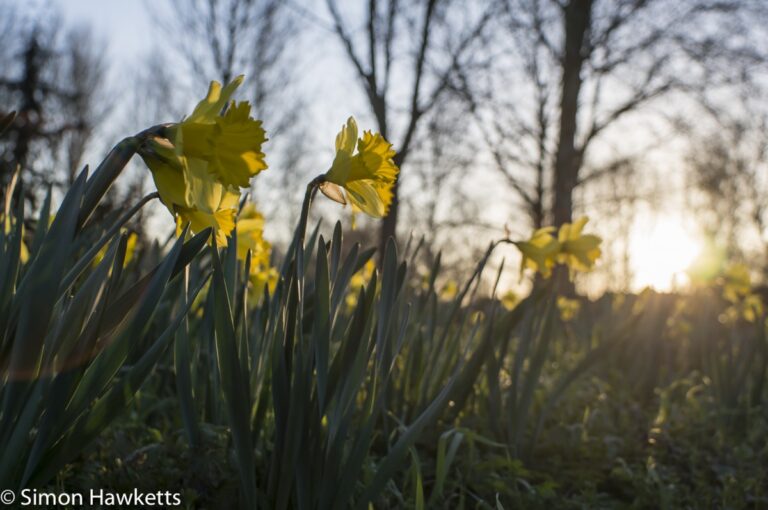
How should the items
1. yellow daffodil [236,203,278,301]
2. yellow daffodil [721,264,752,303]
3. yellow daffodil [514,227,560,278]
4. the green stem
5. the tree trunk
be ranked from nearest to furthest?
the green stem
yellow daffodil [236,203,278,301]
yellow daffodil [514,227,560,278]
yellow daffodil [721,264,752,303]
the tree trunk

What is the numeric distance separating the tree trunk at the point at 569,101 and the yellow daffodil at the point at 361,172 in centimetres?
731

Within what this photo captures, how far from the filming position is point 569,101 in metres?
8.67

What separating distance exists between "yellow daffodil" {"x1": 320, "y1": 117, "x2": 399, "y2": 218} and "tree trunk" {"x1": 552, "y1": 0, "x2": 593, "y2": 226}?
288 inches

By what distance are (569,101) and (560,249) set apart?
23.3 feet

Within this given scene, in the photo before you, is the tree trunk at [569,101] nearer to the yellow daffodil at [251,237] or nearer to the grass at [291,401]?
the grass at [291,401]

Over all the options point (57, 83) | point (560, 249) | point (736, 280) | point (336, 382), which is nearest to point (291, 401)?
point (336, 382)

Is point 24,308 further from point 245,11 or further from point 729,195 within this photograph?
point 729,195

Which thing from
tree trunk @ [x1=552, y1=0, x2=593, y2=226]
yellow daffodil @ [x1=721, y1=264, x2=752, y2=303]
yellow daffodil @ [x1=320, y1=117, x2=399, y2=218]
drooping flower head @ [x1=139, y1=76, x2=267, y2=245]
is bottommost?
drooping flower head @ [x1=139, y1=76, x2=267, y2=245]

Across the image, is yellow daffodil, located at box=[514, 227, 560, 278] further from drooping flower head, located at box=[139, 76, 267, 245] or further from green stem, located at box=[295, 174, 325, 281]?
drooping flower head, located at box=[139, 76, 267, 245]

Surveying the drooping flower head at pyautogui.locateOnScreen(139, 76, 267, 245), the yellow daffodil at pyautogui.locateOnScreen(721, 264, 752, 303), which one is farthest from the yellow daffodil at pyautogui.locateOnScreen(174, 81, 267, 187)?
the yellow daffodil at pyautogui.locateOnScreen(721, 264, 752, 303)

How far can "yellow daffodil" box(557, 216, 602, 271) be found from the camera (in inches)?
81.1

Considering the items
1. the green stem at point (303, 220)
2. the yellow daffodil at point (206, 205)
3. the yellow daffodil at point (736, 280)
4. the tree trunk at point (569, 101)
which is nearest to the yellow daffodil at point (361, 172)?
the green stem at point (303, 220)

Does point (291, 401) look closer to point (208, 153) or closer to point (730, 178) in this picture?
point (208, 153)

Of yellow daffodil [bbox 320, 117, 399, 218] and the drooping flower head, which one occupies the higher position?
yellow daffodil [bbox 320, 117, 399, 218]
